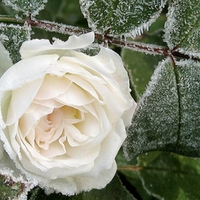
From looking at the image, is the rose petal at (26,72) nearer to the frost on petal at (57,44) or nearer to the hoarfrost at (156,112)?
the frost on petal at (57,44)

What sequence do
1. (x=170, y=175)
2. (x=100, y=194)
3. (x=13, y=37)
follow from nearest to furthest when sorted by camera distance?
(x=13, y=37), (x=100, y=194), (x=170, y=175)

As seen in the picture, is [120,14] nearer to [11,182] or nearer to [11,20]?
[11,20]

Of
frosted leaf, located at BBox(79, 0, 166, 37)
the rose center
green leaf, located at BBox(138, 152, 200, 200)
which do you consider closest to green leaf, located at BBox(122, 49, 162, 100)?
green leaf, located at BBox(138, 152, 200, 200)

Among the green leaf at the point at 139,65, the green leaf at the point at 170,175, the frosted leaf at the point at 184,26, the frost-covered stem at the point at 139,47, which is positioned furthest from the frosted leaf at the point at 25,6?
the green leaf at the point at 170,175

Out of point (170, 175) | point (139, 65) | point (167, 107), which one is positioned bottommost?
point (170, 175)

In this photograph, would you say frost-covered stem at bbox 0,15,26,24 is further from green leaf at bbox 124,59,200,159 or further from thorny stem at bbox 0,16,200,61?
green leaf at bbox 124,59,200,159

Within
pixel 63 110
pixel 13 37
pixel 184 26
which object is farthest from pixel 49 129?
pixel 184 26

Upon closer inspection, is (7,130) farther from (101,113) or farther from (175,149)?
(175,149)

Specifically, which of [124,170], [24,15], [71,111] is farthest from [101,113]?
[124,170]
